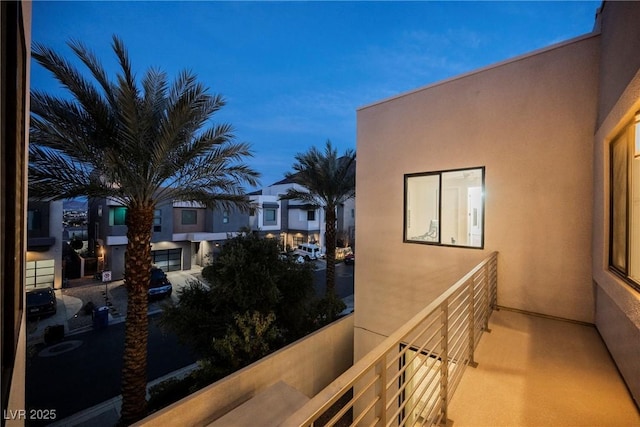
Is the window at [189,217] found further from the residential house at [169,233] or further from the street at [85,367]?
the street at [85,367]

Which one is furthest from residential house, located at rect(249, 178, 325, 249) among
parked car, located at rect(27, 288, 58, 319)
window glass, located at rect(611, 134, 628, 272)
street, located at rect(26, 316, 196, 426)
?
window glass, located at rect(611, 134, 628, 272)

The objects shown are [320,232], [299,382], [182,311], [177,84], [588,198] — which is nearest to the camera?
[588,198]

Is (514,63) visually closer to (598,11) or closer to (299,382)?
(598,11)

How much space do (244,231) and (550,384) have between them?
7.30 meters

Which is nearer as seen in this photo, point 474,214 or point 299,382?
point 474,214

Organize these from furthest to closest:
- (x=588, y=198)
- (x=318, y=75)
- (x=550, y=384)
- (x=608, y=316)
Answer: (x=318, y=75), (x=588, y=198), (x=608, y=316), (x=550, y=384)

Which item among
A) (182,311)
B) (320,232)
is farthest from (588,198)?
(320,232)

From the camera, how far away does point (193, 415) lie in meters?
4.15

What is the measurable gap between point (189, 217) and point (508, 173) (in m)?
20.0

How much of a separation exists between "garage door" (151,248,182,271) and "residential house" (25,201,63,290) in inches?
190

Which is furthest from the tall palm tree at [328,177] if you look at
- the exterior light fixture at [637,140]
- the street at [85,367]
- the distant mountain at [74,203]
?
the exterior light fixture at [637,140]

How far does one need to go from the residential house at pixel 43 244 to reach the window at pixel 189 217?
6627 mm

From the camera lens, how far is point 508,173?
15.3 feet

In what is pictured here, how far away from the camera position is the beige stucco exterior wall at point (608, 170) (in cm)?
234
